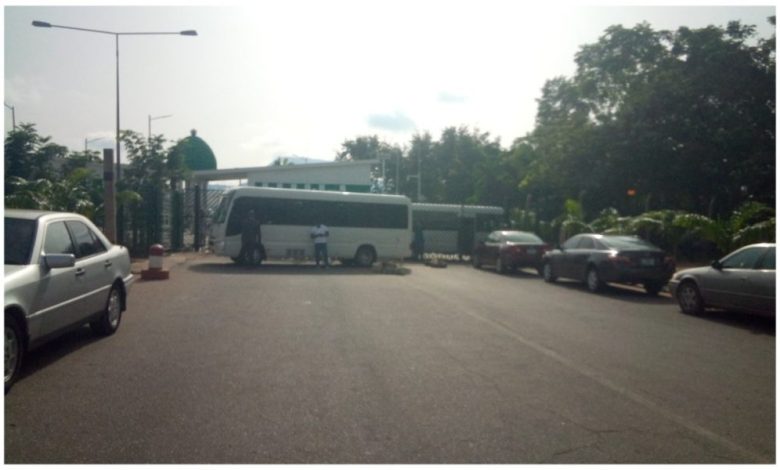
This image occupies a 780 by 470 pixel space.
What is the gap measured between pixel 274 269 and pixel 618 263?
10181mm

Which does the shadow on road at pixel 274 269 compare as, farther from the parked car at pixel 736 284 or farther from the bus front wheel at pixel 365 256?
the parked car at pixel 736 284

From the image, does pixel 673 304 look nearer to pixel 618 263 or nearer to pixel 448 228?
pixel 618 263

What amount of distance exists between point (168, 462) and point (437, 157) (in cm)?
6397

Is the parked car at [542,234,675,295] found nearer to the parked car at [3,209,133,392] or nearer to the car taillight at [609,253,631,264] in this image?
the car taillight at [609,253,631,264]

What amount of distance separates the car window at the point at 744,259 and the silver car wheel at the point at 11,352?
10.3m

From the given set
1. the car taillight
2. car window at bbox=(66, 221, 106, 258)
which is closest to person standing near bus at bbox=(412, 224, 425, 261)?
the car taillight

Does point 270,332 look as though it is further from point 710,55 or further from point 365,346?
point 710,55

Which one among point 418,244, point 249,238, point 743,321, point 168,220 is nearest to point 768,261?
point 743,321

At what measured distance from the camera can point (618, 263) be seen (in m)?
17.0

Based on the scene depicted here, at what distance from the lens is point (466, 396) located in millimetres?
6734

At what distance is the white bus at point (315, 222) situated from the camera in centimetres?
2383

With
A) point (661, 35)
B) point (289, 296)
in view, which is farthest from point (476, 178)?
point (289, 296)

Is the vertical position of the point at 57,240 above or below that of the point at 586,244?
above

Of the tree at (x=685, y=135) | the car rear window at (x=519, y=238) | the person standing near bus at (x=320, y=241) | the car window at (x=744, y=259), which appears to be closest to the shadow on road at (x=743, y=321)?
the car window at (x=744, y=259)
